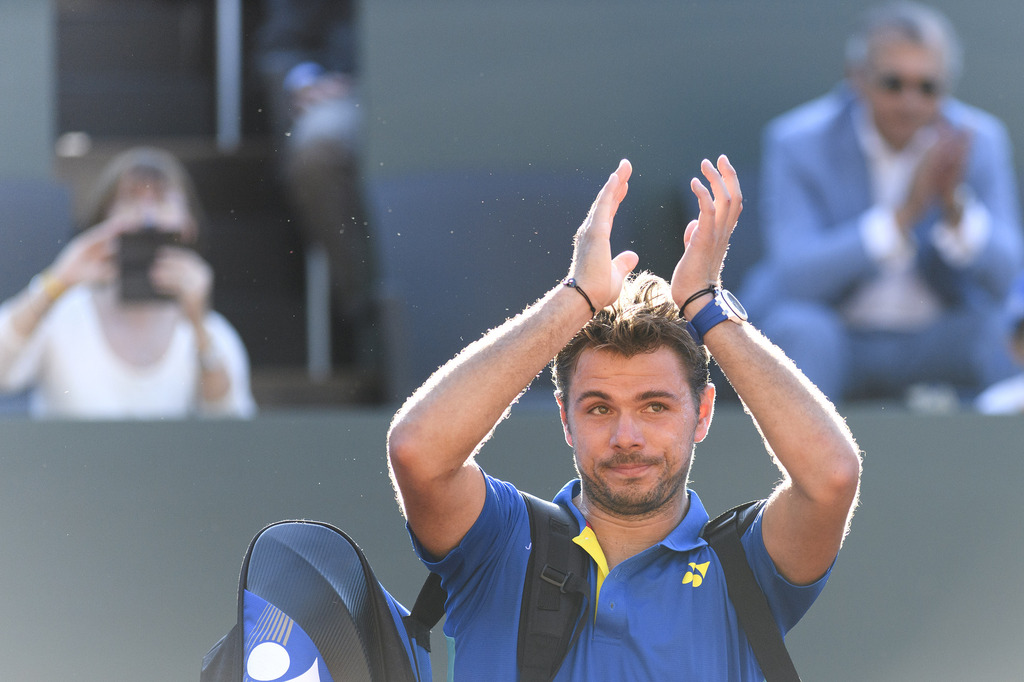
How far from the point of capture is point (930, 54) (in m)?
2.84

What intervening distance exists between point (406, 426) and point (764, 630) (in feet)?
1.75

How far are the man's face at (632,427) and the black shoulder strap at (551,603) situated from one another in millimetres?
86

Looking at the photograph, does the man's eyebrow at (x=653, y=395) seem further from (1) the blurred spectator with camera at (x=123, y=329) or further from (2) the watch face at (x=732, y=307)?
(1) the blurred spectator with camera at (x=123, y=329)

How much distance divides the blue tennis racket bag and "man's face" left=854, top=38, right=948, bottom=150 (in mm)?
1757

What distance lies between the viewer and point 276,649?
167cm

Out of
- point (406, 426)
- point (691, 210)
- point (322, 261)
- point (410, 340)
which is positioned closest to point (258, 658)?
point (406, 426)

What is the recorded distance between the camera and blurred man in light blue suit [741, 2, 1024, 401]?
2805 mm

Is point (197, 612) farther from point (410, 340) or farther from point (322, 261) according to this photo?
point (322, 261)

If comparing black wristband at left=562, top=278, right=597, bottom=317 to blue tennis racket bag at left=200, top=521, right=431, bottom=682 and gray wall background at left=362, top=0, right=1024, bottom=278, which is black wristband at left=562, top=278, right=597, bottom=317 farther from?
gray wall background at left=362, top=0, right=1024, bottom=278

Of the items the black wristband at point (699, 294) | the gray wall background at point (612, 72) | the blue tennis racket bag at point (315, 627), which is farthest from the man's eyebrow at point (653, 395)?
the gray wall background at point (612, 72)

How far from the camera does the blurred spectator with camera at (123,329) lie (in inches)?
103

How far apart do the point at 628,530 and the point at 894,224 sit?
4.74ft

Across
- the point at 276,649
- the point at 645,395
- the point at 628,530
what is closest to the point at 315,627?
the point at 276,649

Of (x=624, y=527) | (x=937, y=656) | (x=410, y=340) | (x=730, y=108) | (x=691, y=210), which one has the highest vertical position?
(x=730, y=108)
